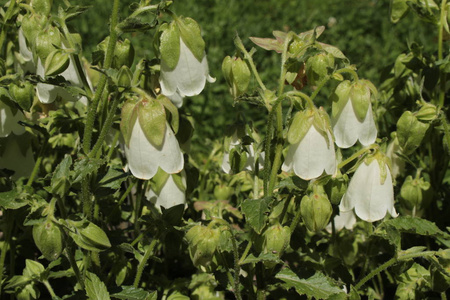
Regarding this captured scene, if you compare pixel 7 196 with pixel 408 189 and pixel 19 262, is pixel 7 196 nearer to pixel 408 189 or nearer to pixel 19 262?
pixel 19 262

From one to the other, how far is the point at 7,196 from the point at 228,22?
3.62m

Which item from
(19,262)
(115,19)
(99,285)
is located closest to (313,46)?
(115,19)

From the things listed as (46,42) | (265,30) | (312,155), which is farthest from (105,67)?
(265,30)

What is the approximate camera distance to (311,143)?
139 centimetres

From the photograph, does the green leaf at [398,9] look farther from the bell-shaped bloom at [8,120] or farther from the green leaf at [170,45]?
the bell-shaped bloom at [8,120]

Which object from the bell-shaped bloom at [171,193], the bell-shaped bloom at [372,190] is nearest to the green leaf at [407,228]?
the bell-shaped bloom at [372,190]

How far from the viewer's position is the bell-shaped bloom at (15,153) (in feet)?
5.67

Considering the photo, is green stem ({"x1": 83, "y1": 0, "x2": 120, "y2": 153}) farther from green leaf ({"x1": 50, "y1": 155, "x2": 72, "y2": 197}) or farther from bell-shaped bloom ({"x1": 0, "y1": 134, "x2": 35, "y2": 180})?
bell-shaped bloom ({"x1": 0, "y1": 134, "x2": 35, "y2": 180})

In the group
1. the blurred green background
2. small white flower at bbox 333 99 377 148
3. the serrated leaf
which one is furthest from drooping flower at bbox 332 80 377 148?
the blurred green background

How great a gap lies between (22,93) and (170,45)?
40 centimetres

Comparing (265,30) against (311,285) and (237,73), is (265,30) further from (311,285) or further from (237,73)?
(311,285)

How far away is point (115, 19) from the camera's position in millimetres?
1413

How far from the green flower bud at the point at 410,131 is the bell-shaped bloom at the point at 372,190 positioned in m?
0.24

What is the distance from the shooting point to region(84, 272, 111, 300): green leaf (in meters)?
1.45
